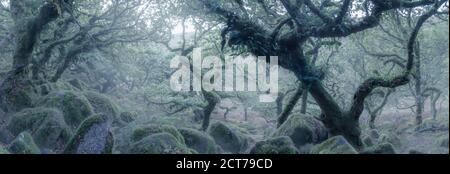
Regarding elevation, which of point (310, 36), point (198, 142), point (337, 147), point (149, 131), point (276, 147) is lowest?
point (198, 142)

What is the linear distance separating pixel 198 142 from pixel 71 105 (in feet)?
23.0

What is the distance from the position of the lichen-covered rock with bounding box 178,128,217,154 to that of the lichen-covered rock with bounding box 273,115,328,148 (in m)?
3.33

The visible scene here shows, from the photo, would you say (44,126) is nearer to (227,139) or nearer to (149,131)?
(149,131)

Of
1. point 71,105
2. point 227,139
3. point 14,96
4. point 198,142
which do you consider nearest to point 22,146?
point 198,142

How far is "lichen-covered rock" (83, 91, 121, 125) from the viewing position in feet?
72.7

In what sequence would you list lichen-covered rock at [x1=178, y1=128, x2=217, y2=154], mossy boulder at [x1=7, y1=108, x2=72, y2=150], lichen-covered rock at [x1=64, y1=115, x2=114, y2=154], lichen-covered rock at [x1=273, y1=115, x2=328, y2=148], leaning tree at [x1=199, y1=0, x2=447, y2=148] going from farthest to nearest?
lichen-covered rock at [x1=273, y1=115, x2=328, y2=148] → lichen-covered rock at [x1=178, y1=128, x2=217, y2=154] → mossy boulder at [x1=7, y1=108, x2=72, y2=150] → leaning tree at [x1=199, y1=0, x2=447, y2=148] → lichen-covered rock at [x1=64, y1=115, x2=114, y2=154]

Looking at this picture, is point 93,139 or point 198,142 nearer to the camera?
point 93,139

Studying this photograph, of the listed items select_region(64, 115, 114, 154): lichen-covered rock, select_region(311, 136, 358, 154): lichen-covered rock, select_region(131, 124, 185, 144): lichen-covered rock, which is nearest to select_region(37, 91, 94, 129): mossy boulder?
select_region(131, 124, 185, 144): lichen-covered rock

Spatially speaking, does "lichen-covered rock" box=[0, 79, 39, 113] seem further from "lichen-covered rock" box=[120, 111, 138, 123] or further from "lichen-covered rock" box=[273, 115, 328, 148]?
"lichen-covered rock" box=[273, 115, 328, 148]

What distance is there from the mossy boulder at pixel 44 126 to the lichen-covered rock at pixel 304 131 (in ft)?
30.8

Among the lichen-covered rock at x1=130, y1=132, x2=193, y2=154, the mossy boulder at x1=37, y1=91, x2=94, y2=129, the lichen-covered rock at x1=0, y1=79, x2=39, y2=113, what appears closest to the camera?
the lichen-covered rock at x1=130, y1=132, x2=193, y2=154

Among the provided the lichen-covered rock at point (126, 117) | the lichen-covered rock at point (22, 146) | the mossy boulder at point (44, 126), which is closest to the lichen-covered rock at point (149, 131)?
the mossy boulder at point (44, 126)

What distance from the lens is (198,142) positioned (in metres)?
17.3
